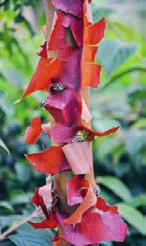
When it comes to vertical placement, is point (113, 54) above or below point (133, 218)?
above

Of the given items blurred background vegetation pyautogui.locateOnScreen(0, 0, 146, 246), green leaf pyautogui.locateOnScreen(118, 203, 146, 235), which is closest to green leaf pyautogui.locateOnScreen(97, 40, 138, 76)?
blurred background vegetation pyautogui.locateOnScreen(0, 0, 146, 246)

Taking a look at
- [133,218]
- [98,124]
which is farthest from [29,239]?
[98,124]

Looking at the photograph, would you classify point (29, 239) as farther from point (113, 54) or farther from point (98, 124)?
point (98, 124)

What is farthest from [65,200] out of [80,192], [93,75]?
[93,75]

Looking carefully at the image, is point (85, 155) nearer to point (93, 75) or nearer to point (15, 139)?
point (93, 75)

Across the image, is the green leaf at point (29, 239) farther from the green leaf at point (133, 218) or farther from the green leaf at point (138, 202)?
the green leaf at point (138, 202)

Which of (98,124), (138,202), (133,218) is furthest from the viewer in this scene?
(98,124)
